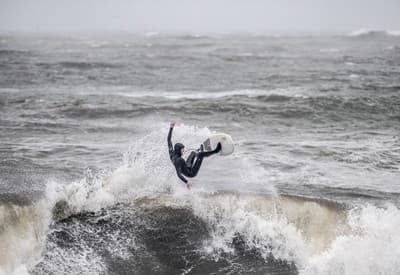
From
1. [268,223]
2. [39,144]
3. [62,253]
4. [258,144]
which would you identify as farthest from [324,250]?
[39,144]

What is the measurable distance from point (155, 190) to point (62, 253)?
343 cm

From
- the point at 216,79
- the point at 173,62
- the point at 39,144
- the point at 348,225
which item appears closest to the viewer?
the point at 348,225

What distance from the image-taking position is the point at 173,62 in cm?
4628

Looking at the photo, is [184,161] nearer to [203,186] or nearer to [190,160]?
[190,160]

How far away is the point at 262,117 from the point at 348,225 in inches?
522

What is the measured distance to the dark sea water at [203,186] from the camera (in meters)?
10.9

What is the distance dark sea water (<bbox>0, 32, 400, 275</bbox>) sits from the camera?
10.9 meters

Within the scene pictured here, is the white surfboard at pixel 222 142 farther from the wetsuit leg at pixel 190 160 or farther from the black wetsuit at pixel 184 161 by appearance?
the wetsuit leg at pixel 190 160

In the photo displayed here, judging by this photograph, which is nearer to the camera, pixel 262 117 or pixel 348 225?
pixel 348 225

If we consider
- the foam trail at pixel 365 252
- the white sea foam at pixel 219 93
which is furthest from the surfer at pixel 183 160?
the white sea foam at pixel 219 93

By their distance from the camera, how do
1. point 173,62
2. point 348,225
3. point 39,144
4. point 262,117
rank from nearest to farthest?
1. point 348,225
2. point 39,144
3. point 262,117
4. point 173,62

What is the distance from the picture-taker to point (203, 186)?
14172 mm

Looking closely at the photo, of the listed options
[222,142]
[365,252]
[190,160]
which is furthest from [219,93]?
[365,252]

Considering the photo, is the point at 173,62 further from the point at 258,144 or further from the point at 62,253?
the point at 62,253
